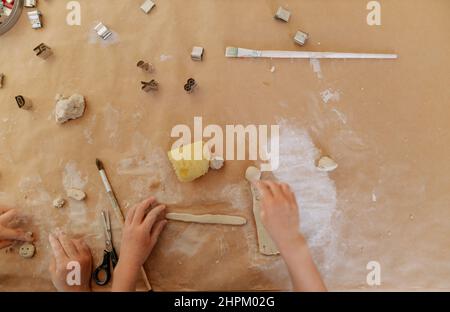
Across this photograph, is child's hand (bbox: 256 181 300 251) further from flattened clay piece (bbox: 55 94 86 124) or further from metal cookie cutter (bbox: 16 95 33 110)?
metal cookie cutter (bbox: 16 95 33 110)

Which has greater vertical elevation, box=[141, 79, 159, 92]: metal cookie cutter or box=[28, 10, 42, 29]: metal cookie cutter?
box=[28, 10, 42, 29]: metal cookie cutter

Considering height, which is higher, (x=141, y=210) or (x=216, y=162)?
(x=216, y=162)

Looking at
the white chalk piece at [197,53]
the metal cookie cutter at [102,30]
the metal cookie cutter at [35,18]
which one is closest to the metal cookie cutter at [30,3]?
the metal cookie cutter at [35,18]

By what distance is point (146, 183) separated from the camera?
Result: 1.71 metres

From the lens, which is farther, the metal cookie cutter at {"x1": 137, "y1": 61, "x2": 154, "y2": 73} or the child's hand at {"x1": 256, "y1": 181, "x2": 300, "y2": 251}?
the metal cookie cutter at {"x1": 137, "y1": 61, "x2": 154, "y2": 73}

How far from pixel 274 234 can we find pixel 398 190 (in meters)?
0.56

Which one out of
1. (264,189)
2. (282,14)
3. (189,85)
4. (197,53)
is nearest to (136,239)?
(264,189)

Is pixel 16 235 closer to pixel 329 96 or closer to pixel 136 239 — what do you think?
pixel 136 239

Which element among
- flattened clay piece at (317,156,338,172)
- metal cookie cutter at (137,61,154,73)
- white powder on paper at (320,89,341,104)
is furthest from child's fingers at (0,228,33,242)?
white powder on paper at (320,89,341,104)

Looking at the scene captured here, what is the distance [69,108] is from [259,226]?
3.09 ft

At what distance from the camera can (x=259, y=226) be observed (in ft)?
5.45

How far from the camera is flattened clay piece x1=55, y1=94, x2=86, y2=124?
168cm

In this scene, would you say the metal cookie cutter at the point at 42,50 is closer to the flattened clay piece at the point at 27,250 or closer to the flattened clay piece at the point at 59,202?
the flattened clay piece at the point at 59,202

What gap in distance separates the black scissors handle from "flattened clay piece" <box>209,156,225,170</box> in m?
0.57
